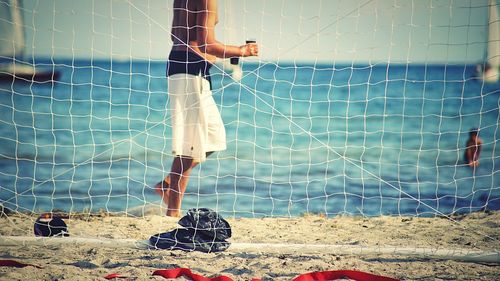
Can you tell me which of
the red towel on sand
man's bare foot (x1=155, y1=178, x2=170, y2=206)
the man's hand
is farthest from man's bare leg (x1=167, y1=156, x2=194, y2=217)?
the red towel on sand

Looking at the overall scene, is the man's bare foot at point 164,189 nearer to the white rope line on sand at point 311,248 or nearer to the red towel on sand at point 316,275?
the white rope line on sand at point 311,248

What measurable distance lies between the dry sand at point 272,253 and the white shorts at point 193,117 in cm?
69

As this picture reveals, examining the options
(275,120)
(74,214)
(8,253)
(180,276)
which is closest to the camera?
(180,276)

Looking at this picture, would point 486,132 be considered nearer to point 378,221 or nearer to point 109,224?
point 378,221

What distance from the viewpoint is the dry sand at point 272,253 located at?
4.15 m

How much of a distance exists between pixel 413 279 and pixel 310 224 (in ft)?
5.21

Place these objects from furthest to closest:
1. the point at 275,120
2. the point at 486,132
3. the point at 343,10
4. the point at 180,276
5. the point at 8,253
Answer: the point at 275,120 → the point at 486,132 → the point at 343,10 → the point at 8,253 → the point at 180,276

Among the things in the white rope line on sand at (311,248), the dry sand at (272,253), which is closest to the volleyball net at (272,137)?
the dry sand at (272,253)

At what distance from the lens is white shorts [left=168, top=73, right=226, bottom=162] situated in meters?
5.07

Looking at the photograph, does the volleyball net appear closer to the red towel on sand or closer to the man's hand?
the man's hand

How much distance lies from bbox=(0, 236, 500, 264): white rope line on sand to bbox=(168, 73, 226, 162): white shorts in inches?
38.9

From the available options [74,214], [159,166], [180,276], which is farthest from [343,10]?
[159,166]

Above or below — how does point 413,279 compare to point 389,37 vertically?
below

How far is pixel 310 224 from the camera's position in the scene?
18.3 feet
